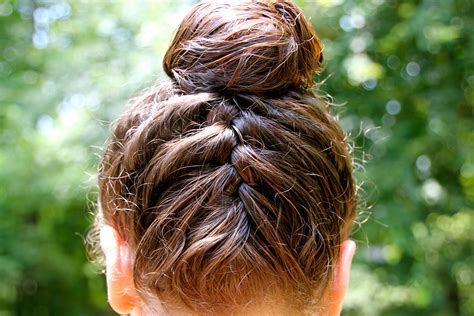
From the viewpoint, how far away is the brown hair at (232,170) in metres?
0.79

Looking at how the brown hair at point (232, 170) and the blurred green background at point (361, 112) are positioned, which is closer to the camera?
the brown hair at point (232, 170)

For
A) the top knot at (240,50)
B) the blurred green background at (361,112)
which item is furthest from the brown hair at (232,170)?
the blurred green background at (361,112)

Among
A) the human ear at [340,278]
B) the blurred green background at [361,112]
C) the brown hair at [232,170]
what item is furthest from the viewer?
the blurred green background at [361,112]

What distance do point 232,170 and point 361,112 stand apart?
299 centimetres

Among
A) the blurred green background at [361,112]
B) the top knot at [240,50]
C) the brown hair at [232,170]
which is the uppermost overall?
the top knot at [240,50]

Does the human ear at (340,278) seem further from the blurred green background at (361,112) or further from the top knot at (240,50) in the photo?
the blurred green background at (361,112)

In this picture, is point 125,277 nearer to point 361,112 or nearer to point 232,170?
point 232,170

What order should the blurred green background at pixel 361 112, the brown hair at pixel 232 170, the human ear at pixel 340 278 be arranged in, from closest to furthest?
the brown hair at pixel 232 170 < the human ear at pixel 340 278 < the blurred green background at pixel 361 112

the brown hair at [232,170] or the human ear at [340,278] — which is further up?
the brown hair at [232,170]

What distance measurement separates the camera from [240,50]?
2.87 ft

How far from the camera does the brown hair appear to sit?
2.58 ft

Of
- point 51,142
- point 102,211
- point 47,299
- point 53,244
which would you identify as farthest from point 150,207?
point 47,299

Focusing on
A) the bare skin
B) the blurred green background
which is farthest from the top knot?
the blurred green background

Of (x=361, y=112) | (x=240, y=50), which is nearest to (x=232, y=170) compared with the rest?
(x=240, y=50)
